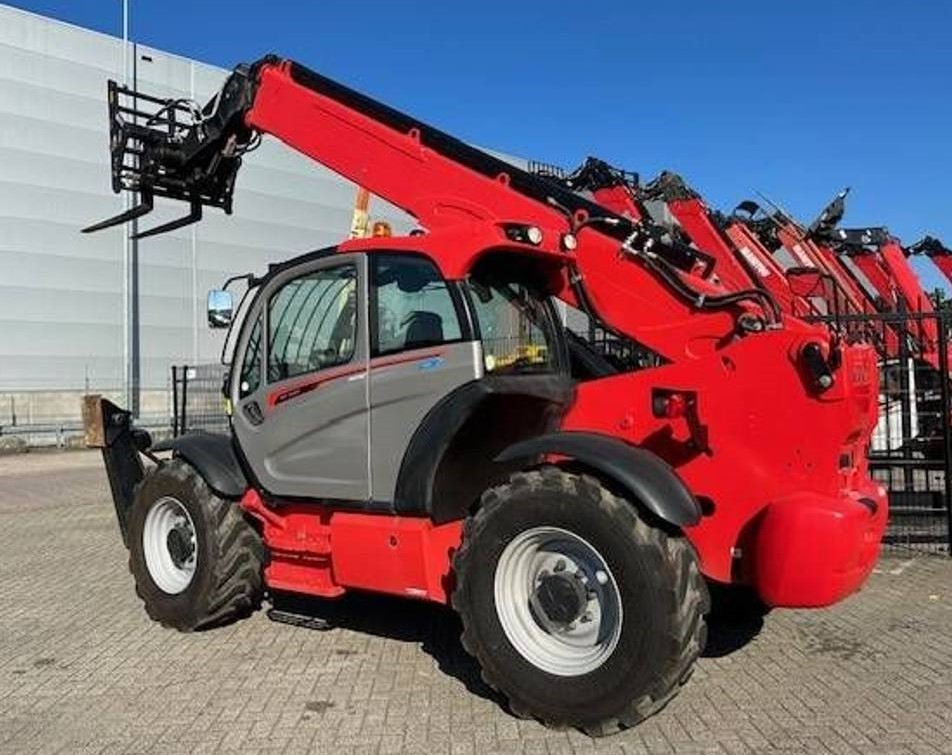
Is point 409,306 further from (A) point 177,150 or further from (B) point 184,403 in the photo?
(B) point 184,403

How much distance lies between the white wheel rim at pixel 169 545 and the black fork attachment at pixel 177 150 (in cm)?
215

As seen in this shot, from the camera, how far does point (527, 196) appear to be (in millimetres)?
6211

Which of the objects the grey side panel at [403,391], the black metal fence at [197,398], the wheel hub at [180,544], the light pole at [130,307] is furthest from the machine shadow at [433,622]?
the light pole at [130,307]

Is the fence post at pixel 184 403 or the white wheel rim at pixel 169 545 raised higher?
the fence post at pixel 184 403

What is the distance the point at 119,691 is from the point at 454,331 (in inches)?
103

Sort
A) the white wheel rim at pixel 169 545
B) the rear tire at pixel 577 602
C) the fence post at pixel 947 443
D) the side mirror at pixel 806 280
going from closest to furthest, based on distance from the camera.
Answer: the rear tire at pixel 577 602
the white wheel rim at pixel 169 545
the fence post at pixel 947 443
the side mirror at pixel 806 280

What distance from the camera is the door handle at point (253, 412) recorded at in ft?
22.3

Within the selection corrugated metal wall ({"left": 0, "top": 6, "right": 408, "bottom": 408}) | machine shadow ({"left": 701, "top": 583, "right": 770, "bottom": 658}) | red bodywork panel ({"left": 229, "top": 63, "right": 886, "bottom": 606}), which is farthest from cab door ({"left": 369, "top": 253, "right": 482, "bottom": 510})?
corrugated metal wall ({"left": 0, "top": 6, "right": 408, "bottom": 408})

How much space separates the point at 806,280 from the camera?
1376cm

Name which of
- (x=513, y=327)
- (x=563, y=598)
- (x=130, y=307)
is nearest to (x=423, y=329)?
(x=513, y=327)

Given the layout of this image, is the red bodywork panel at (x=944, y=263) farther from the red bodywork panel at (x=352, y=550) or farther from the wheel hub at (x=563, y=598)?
the wheel hub at (x=563, y=598)

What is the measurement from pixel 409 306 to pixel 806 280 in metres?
9.07

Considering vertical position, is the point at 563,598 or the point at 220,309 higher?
the point at 220,309

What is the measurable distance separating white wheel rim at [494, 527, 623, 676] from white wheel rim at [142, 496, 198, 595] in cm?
272
